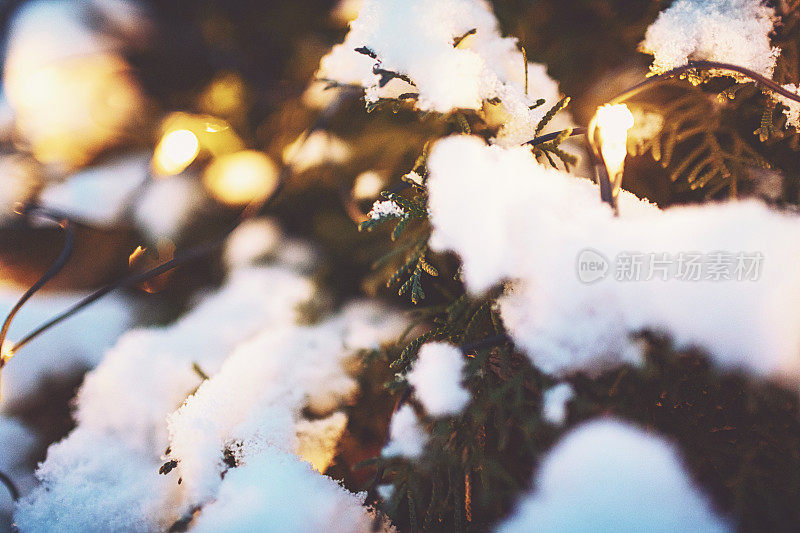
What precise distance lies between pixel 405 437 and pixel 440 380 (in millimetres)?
133

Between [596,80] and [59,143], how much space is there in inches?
80.9

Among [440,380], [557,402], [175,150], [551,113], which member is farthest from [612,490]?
[175,150]

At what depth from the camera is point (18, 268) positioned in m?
1.48

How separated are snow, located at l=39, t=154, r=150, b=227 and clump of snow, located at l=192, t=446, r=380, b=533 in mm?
1302

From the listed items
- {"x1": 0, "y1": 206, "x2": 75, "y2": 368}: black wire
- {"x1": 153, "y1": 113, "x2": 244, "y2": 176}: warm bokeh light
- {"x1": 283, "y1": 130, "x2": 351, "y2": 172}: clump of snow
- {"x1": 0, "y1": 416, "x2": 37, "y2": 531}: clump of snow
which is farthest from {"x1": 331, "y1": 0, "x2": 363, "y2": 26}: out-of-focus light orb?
{"x1": 0, "y1": 416, "x2": 37, "y2": 531}: clump of snow

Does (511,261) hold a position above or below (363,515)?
above

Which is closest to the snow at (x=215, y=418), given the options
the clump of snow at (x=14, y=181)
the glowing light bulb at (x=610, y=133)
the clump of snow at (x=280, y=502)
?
the clump of snow at (x=280, y=502)

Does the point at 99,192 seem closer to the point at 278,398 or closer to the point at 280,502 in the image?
the point at 278,398

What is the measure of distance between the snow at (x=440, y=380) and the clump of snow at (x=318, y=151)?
0.94 meters

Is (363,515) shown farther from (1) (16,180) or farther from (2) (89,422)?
(1) (16,180)

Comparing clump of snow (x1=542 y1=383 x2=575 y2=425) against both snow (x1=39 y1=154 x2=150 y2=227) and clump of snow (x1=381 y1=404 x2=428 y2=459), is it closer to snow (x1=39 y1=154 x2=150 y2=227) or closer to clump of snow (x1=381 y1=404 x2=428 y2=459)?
clump of snow (x1=381 y1=404 x2=428 y2=459)

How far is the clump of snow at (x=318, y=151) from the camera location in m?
1.49

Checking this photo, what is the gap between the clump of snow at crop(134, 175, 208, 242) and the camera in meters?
1.59

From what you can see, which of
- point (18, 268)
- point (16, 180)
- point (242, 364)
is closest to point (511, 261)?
point (242, 364)
